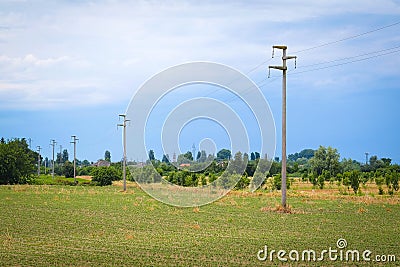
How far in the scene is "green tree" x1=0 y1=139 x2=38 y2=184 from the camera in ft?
192

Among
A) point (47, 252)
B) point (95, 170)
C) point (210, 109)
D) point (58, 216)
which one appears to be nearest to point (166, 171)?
point (210, 109)

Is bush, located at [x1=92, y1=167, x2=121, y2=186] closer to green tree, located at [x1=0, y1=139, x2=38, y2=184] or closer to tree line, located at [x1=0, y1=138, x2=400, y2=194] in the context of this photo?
tree line, located at [x1=0, y1=138, x2=400, y2=194]

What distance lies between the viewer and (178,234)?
1612cm

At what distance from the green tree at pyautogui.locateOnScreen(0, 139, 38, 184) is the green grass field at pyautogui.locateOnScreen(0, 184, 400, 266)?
35.2m

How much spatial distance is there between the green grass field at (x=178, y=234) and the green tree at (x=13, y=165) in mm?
35173

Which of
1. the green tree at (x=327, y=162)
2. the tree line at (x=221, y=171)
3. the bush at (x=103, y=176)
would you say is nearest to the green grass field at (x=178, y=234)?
the tree line at (x=221, y=171)

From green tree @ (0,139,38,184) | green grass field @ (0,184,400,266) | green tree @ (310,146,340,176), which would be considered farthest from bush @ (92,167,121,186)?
green grass field @ (0,184,400,266)

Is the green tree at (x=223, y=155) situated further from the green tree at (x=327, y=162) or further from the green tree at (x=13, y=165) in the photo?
the green tree at (x=327, y=162)

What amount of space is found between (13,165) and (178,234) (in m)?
46.6

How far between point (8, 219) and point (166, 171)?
2062 centimetres

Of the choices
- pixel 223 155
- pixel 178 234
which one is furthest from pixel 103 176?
pixel 178 234

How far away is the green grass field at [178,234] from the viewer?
12.1 meters

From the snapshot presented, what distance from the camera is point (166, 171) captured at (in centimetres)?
4016

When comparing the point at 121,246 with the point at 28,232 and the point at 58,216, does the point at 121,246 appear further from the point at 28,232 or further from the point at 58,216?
the point at 58,216
